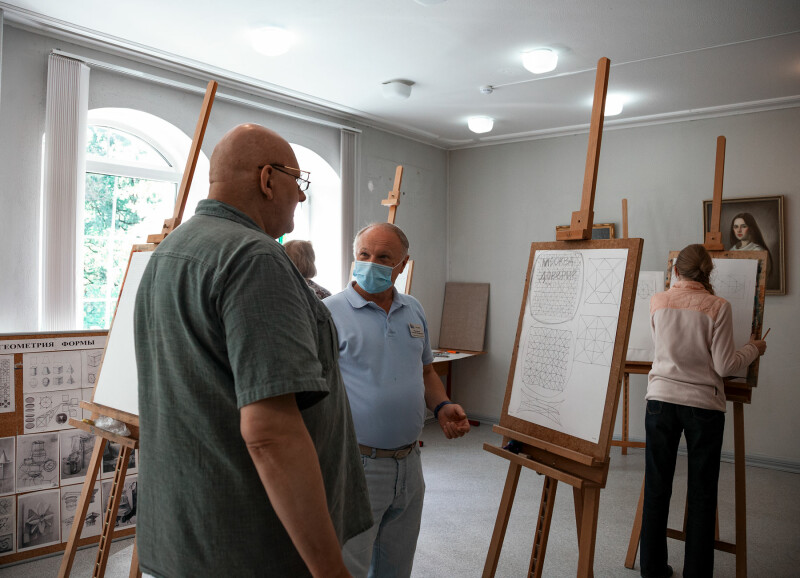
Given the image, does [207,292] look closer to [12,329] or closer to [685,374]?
[685,374]

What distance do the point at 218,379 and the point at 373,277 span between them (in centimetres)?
107

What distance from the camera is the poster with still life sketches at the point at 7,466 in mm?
2930

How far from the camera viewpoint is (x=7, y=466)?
9.65 feet

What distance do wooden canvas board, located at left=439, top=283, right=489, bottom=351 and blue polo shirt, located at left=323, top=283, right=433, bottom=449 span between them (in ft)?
13.3

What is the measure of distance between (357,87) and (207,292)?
3.66 meters

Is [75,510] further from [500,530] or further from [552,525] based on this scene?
[552,525]

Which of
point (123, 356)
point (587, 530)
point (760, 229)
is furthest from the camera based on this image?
point (760, 229)

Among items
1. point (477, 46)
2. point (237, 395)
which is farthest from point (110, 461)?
point (477, 46)

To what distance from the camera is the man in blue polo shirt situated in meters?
1.82

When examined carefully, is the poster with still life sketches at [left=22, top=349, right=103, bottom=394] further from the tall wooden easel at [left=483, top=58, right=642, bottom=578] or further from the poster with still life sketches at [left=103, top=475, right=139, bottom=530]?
the tall wooden easel at [left=483, top=58, right=642, bottom=578]

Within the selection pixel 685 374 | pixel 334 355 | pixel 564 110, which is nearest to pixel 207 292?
pixel 334 355

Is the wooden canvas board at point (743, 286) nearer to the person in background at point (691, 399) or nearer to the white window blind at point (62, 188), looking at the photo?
the person in background at point (691, 399)

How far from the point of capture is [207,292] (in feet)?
3.06

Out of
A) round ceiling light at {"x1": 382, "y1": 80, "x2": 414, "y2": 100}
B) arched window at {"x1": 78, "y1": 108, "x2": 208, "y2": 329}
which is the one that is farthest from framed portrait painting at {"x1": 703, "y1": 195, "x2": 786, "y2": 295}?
arched window at {"x1": 78, "y1": 108, "x2": 208, "y2": 329}
